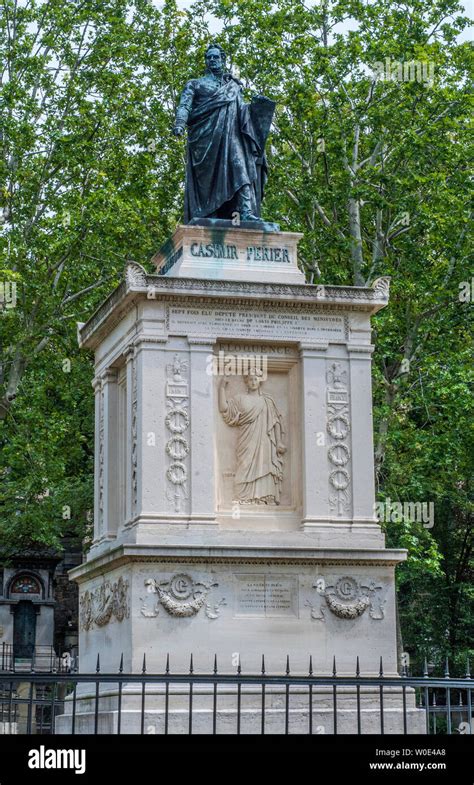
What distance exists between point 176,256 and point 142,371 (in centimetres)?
184

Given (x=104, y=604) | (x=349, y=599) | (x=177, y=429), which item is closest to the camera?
(x=349, y=599)

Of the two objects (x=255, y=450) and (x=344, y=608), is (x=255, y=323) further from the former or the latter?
(x=344, y=608)

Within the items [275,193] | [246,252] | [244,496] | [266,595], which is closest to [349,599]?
[266,595]

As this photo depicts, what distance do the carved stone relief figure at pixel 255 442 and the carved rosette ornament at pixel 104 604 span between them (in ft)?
5.51

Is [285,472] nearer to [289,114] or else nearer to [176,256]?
[176,256]

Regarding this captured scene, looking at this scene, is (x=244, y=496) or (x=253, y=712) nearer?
(x=253, y=712)

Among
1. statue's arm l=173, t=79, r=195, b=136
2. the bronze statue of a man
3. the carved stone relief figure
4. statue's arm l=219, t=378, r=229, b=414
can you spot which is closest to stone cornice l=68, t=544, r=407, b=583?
the carved stone relief figure

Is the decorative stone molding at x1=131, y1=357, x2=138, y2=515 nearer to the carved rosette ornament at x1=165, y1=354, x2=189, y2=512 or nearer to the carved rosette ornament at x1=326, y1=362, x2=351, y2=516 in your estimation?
the carved rosette ornament at x1=165, y1=354, x2=189, y2=512

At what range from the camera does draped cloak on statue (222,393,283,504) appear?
1612 cm

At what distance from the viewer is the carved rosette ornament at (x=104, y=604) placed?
15.5m

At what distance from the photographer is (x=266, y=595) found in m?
15.5

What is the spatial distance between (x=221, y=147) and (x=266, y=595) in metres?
5.60

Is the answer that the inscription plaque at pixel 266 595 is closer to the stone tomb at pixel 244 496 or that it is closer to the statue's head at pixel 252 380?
the stone tomb at pixel 244 496

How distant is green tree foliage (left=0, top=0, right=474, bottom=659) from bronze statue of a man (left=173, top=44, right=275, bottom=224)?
10122mm
